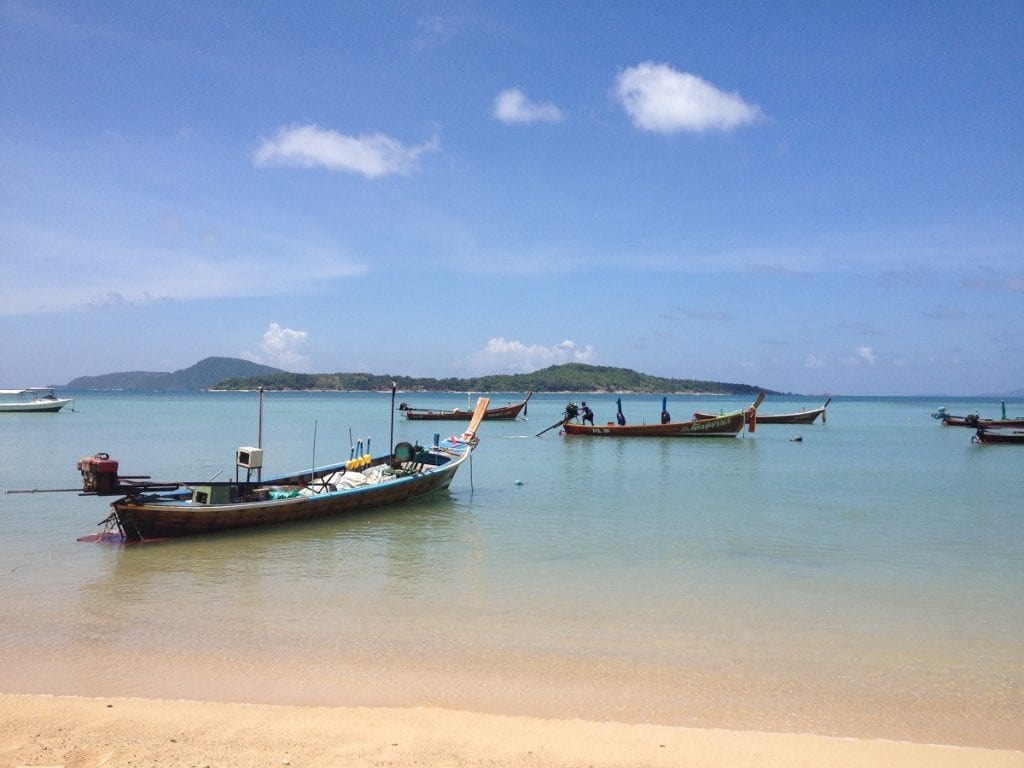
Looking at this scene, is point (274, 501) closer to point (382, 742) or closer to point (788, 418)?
point (382, 742)

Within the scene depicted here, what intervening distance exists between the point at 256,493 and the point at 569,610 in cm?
778

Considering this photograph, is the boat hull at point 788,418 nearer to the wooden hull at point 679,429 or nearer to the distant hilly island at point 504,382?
the wooden hull at point 679,429

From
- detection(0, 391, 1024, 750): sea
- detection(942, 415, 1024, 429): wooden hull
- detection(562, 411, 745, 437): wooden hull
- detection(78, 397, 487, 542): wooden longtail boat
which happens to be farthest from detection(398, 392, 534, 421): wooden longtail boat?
detection(78, 397, 487, 542): wooden longtail boat

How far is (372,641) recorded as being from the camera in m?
7.81

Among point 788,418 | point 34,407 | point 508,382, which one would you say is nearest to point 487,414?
point 788,418

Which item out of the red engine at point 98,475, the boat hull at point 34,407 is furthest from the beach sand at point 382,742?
the boat hull at point 34,407

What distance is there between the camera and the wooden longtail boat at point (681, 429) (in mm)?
37969

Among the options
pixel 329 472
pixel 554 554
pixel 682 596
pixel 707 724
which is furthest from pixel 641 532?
pixel 707 724

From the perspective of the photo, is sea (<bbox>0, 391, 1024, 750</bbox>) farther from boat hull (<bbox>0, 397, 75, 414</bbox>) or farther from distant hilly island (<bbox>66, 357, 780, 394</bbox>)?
distant hilly island (<bbox>66, 357, 780, 394</bbox>)

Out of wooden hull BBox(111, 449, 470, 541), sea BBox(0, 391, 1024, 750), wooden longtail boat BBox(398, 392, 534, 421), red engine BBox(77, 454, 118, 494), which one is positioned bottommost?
sea BBox(0, 391, 1024, 750)

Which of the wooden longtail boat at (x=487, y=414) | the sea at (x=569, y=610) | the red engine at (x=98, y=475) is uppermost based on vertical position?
the wooden longtail boat at (x=487, y=414)

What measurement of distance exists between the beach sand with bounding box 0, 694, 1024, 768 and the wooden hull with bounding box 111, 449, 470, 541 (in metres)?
6.80

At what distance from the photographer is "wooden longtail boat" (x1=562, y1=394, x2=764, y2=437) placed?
3797 cm

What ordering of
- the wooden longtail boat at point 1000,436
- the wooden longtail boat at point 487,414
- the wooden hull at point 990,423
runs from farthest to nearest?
the wooden longtail boat at point 487,414
the wooden hull at point 990,423
the wooden longtail boat at point 1000,436
